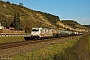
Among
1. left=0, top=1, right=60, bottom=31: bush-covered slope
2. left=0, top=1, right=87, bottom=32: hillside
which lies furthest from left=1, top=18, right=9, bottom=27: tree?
left=0, top=1, right=60, bottom=31: bush-covered slope

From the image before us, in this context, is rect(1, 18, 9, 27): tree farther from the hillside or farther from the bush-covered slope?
the bush-covered slope

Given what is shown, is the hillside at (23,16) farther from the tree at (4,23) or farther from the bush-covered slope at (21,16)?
the tree at (4,23)

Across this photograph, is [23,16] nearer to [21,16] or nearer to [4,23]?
[21,16]

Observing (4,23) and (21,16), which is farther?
(21,16)

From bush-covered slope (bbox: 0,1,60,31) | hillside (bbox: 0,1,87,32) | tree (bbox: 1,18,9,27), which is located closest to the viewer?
tree (bbox: 1,18,9,27)

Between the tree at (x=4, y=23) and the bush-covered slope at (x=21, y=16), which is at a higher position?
the bush-covered slope at (x=21, y=16)

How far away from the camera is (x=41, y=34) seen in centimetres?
3972

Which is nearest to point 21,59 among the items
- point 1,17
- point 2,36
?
point 2,36

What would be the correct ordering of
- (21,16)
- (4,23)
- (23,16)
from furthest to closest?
1. (23,16)
2. (21,16)
3. (4,23)

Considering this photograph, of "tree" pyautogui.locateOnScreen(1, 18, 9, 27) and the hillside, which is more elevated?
the hillside

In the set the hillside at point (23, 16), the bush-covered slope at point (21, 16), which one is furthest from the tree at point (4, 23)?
the bush-covered slope at point (21, 16)

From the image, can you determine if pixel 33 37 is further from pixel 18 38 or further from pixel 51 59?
pixel 51 59

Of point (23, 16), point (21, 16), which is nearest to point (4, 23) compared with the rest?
point (21, 16)

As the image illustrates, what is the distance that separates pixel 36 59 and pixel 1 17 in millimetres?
74961
